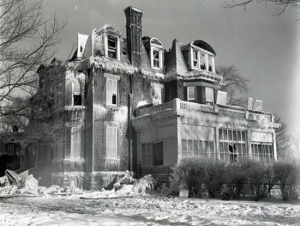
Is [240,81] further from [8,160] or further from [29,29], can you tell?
[29,29]

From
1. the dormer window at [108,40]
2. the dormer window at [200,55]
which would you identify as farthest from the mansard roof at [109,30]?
the dormer window at [200,55]

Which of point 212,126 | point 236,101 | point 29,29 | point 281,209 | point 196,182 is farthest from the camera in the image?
point 236,101

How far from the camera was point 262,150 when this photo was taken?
23391mm

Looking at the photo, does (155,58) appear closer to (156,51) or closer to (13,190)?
(156,51)

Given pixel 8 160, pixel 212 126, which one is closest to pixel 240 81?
pixel 212 126

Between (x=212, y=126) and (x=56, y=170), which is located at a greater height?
(x=212, y=126)

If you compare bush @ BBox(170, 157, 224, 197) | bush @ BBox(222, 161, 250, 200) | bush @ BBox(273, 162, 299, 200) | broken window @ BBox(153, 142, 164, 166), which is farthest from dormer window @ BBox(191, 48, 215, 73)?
bush @ BBox(273, 162, 299, 200)

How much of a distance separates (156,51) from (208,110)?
7468 mm

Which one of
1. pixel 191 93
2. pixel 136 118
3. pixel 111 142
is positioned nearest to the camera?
pixel 111 142

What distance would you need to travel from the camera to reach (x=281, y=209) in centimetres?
1026

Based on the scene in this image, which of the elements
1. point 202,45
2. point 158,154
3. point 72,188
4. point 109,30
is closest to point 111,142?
point 158,154

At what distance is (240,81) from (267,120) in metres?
15.4

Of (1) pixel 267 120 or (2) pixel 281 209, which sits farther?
(1) pixel 267 120

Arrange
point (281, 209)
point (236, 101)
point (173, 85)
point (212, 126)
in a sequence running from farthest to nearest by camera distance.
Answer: point (236, 101)
point (173, 85)
point (212, 126)
point (281, 209)
